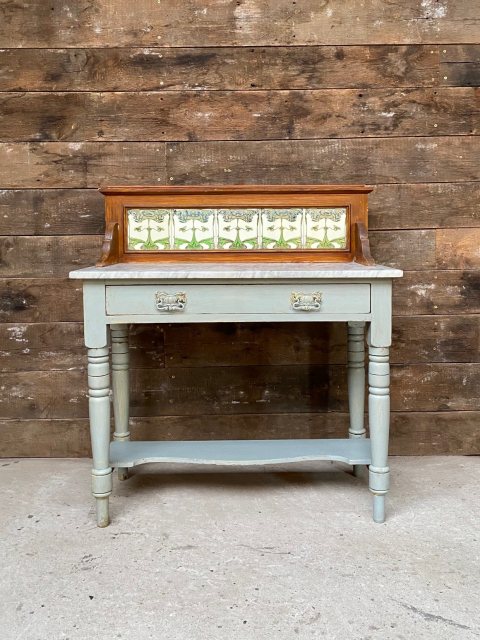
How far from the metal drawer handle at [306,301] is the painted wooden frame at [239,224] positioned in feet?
1.54

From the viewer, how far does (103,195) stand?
2375mm

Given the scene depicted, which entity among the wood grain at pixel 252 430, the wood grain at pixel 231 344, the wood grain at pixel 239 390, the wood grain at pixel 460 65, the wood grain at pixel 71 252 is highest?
the wood grain at pixel 460 65

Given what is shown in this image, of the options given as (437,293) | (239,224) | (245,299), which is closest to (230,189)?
(239,224)

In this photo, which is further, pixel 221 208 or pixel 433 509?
pixel 221 208

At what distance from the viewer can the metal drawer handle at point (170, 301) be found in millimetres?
1802

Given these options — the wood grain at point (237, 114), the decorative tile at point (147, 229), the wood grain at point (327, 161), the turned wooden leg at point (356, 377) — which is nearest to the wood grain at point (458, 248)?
the wood grain at point (327, 161)

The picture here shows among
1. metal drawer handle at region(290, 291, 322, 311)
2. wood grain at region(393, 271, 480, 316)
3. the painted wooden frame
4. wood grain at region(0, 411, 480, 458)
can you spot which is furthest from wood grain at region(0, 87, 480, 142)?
wood grain at region(0, 411, 480, 458)

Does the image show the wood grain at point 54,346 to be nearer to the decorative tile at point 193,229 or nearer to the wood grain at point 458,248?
the decorative tile at point 193,229

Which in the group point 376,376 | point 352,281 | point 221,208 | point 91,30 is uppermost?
point 91,30

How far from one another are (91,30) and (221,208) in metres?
0.96

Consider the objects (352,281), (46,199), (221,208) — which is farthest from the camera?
(46,199)

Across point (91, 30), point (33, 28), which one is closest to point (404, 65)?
point (91, 30)

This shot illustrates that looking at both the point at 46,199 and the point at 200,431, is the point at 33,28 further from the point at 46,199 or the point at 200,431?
the point at 200,431

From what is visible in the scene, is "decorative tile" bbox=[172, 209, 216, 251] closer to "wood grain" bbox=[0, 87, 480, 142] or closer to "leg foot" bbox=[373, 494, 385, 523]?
"wood grain" bbox=[0, 87, 480, 142]
